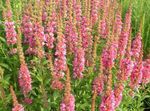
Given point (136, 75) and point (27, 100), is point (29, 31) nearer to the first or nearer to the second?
point (27, 100)

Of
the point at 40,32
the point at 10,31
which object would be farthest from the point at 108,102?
the point at 10,31

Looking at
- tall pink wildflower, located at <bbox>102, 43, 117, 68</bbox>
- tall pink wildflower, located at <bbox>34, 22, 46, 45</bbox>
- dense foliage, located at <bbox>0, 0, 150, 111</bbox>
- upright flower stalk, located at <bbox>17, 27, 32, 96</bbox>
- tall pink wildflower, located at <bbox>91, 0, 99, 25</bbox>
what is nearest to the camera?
upright flower stalk, located at <bbox>17, 27, 32, 96</bbox>

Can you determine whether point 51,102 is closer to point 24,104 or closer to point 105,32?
point 24,104

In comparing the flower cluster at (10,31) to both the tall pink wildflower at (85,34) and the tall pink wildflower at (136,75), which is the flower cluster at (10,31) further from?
the tall pink wildflower at (136,75)

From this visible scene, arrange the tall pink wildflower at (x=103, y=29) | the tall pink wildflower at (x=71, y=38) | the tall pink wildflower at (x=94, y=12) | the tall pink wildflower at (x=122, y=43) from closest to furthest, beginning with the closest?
the tall pink wildflower at (x=122, y=43) → the tall pink wildflower at (x=71, y=38) → the tall pink wildflower at (x=103, y=29) → the tall pink wildflower at (x=94, y=12)

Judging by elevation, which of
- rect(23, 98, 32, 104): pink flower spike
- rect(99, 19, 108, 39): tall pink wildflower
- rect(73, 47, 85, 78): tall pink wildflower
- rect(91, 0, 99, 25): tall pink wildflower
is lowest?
rect(23, 98, 32, 104): pink flower spike

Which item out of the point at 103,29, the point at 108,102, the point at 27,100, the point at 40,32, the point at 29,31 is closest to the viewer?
the point at 108,102

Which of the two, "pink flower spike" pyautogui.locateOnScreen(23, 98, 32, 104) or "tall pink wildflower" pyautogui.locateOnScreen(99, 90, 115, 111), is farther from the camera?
"pink flower spike" pyautogui.locateOnScreen(23, 98, 32, 104)

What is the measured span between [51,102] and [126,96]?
3.58 ft

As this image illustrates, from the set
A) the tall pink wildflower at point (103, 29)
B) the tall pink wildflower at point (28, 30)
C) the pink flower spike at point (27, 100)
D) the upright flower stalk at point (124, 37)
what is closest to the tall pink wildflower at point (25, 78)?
the pink flower spike at point (27, 100)

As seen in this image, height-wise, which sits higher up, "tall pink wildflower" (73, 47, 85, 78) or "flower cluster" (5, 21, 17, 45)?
"flower cluster" (5, 21, 17, 45)

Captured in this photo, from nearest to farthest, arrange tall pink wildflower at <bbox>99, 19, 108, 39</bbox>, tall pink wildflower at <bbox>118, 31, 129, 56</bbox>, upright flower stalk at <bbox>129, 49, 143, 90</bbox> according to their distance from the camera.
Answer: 1. upright flower stalk at <bbox>129, 49, 143, 90</bbox>
2. tall pink wildflower at <bbox>118, 31, 129, 56</bbox>
3. tall pink wildflower at <bbox>99, 19, 108, 39</bbox>

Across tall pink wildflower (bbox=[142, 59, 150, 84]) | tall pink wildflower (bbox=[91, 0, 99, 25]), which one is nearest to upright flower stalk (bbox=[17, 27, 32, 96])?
tall pink wildflower (bbox=[142, 59, 150, 84])

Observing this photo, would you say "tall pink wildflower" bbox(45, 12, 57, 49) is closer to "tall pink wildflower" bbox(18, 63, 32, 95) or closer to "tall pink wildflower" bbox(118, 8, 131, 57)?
"tall pink wildflower" bbox(18, 63, 32, 95)
